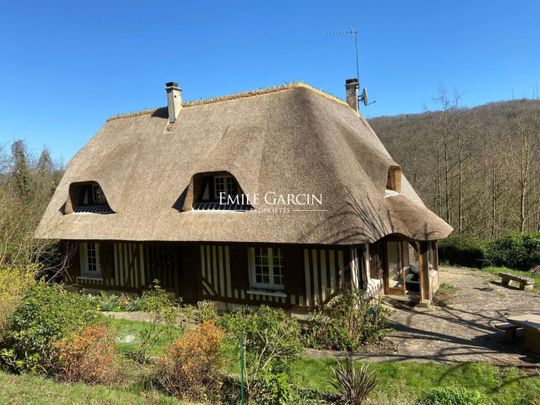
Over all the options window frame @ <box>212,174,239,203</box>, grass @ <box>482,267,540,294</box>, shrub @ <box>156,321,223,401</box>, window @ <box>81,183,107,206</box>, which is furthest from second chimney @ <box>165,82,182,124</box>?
grass @ <box>482,267,540,294</box>

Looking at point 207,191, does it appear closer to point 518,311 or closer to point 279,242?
point 279,242

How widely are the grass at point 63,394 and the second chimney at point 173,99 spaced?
10.5 metres

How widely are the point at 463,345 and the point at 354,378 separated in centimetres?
350

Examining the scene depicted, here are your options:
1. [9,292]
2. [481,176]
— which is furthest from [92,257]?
[481,176]

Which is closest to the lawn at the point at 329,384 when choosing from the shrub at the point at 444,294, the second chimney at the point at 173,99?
the shrub at the point at 444,294

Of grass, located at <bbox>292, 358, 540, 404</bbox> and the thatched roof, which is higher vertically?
the thatched roof

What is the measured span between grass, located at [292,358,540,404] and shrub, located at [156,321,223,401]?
4.27ft

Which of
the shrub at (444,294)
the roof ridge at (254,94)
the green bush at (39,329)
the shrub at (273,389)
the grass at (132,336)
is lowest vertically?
the shrub at (444,294)

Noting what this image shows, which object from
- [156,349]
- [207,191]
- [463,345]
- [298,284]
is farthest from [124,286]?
[463,345]

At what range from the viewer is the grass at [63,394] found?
5.01 m

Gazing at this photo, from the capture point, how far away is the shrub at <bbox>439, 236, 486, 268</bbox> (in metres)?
16.7

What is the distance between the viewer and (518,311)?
9.98 meters

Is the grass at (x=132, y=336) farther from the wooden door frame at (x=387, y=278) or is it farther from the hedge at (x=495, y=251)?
the hedge at (x=495, y=251)

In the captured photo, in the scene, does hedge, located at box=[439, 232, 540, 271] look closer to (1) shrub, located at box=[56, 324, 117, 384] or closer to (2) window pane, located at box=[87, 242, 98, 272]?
(2) window pane, located at box=[87, 242, 98, 272]
